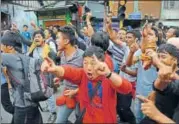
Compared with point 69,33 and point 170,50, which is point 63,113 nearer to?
point 69,33

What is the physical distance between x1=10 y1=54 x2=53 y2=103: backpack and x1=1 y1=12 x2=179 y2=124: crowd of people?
4 centimetres

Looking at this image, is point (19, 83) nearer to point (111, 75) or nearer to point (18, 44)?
point (18, 44)

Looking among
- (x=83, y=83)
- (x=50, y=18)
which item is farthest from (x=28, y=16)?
(x=83, y=83)

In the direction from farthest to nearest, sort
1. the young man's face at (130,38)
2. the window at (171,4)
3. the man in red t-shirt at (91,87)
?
the window at (171,4), the young man's face at (130,38), the man in red t-shirt at (91,87)

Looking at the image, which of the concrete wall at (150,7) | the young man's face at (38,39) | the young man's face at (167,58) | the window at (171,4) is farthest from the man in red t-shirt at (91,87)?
the concrete wall at (150,7)

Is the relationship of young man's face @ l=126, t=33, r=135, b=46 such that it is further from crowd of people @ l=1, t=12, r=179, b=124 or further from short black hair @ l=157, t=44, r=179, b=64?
short black hair @ l=157, t=44, r=179, b=64

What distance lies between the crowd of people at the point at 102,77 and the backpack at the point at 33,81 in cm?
4

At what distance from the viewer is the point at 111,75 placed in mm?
2703

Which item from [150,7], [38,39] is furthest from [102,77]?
[150,7]

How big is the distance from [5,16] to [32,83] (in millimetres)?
13967

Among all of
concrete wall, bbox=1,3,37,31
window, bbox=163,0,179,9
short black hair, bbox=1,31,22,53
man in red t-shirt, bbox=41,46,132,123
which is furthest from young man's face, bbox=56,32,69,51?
window, bbox=163,0,179,9

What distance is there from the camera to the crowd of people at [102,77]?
2646mm

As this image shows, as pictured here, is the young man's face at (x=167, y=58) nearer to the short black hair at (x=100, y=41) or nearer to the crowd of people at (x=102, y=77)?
the crowd of people at (x=102, y=77)

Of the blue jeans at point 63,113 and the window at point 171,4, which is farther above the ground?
the window at point 171,4
